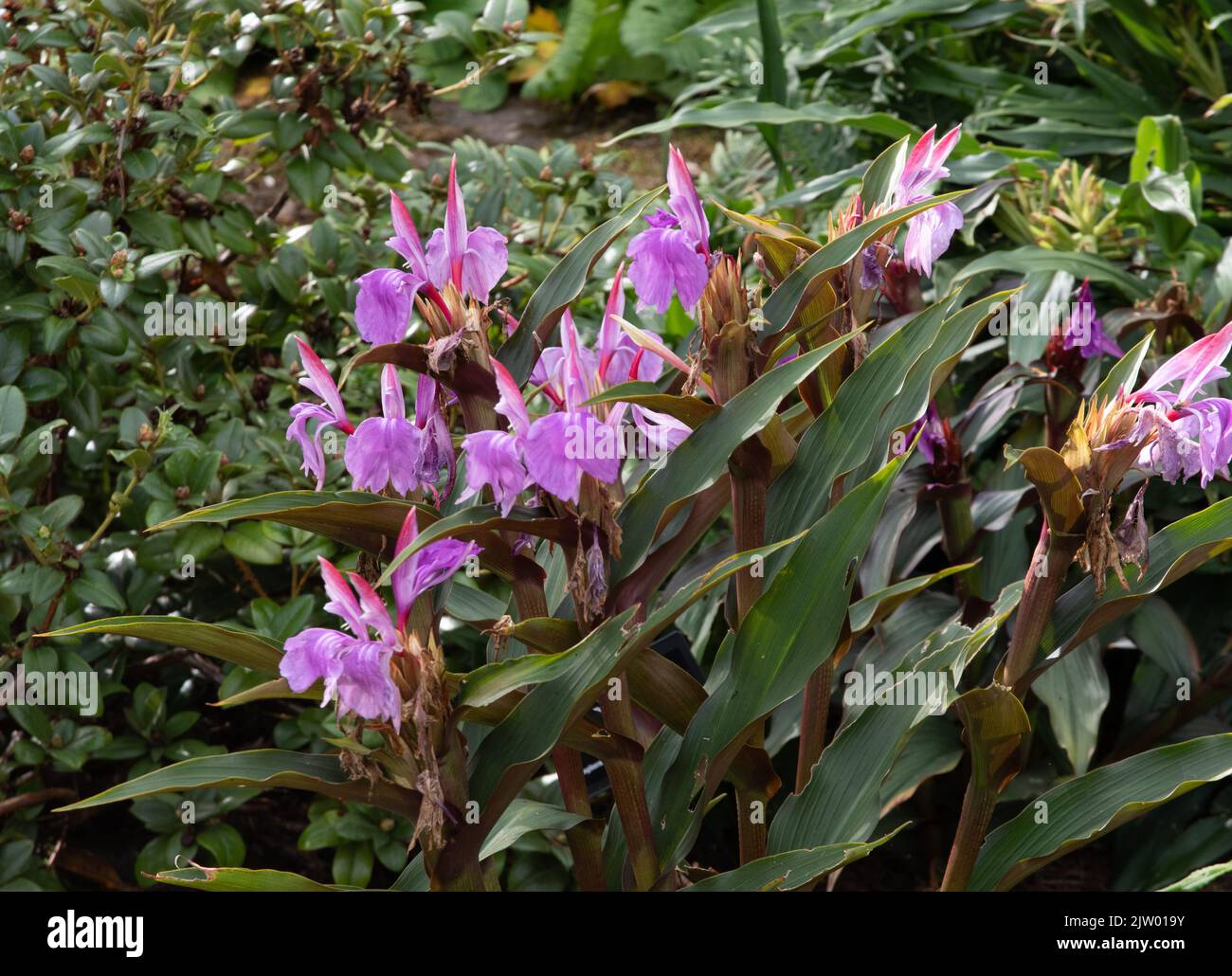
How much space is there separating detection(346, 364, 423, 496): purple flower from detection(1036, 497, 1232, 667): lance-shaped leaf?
0.72 m

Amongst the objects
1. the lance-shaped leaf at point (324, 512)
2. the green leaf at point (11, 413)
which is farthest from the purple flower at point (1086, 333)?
the green leaf at point (11, 413)

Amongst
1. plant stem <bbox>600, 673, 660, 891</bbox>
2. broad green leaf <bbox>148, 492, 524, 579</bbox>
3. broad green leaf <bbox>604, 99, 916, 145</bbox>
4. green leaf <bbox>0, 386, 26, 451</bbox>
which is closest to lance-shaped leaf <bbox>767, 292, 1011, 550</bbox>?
plant stem <bbox>600, 673, 660, 891</bbox>

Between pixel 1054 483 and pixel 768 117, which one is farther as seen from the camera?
pixel 768 117

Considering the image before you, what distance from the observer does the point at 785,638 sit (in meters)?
1.23

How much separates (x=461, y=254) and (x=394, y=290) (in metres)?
0.08

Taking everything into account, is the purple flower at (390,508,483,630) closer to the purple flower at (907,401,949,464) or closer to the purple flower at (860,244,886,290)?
the purple flower at (860,244,886,290)

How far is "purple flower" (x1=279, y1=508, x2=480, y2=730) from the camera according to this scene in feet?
3.20

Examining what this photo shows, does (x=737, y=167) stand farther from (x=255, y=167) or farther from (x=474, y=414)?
(x=474, y=414)

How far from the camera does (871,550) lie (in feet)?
5.79

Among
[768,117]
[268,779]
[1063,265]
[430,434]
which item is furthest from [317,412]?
[768,117]

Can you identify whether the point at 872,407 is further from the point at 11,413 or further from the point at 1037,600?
the point at 11,413

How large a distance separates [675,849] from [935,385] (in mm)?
607

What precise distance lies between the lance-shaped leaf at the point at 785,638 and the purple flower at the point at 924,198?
0.94ft

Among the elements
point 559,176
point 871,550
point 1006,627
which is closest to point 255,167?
point 559,176
